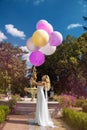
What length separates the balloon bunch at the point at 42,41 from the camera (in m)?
12.2

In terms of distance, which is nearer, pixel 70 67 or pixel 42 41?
pixel 42 41

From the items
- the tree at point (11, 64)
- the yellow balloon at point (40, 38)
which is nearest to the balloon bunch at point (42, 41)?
the yellow balloon at point (40, 38)

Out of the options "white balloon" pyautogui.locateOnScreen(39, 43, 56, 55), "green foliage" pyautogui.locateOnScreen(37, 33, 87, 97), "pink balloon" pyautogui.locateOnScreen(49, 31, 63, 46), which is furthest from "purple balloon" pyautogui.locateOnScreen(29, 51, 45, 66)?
"green foliage" pyautogui.locateOnScreen(37, 33, 87, 97)

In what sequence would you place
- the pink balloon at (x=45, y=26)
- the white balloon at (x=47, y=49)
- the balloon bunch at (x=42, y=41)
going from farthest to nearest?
the white balloon at (x=47, y=49)
the pink balloon at (x=45, y=26)
the balloon bunch at (x=42, y=41)

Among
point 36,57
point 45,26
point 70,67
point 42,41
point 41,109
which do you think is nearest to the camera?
point 42,41

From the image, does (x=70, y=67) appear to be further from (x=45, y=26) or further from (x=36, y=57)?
(x=45, y=26)

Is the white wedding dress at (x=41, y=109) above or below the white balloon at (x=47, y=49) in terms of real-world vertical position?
below

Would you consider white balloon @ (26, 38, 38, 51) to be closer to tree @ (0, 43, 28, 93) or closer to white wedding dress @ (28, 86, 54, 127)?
white wedding dress @ (28, 86, 54, 127)

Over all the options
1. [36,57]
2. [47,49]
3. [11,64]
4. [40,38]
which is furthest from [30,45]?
[11,64]

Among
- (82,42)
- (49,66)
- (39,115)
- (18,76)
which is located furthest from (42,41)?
(49,66)

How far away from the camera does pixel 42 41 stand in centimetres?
1220

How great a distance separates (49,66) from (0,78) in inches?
434

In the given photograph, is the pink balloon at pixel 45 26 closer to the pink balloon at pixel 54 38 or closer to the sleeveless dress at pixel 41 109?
the pink balloon at pixel 54 38

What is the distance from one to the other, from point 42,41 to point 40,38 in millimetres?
182
